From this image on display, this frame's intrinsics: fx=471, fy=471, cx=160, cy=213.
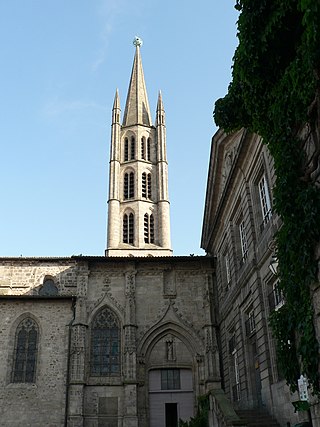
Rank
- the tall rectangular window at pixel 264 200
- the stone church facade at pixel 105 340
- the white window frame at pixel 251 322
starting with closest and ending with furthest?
the tall rectangular window at pixel 264 200 → the white window frame at pixel 251 322 → the stone church facade at pixel 105 340

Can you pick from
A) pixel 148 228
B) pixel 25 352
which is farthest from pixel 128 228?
pixel 25 352

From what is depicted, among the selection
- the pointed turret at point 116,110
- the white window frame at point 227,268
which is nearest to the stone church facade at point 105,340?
the white window frame at point 227,268

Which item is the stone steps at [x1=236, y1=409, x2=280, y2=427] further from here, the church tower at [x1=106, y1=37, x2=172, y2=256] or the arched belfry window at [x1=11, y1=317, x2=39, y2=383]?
the church tower at [x1=106, y1=37, x2=172, y2=256]

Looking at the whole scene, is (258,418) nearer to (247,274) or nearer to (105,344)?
(247,274)

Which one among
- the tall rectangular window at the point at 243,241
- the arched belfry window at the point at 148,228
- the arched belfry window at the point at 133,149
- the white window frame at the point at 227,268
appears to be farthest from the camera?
the arched belfry window at the point at 133,149

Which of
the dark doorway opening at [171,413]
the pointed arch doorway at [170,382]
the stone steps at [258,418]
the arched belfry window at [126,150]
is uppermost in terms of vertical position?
the arched belfry window at [126,150]

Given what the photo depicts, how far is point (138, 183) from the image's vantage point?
4484cm

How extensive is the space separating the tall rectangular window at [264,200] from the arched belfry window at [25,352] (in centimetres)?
1271

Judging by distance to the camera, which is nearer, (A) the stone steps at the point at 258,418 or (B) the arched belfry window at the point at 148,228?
(A) the stone steps at the point at 258,418

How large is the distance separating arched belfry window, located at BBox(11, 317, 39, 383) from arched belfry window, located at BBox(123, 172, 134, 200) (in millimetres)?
23733

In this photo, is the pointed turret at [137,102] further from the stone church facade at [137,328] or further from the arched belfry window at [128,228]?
the stone church facade at [137,328]

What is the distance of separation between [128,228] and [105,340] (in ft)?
69.1

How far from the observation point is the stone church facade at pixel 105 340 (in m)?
20.5

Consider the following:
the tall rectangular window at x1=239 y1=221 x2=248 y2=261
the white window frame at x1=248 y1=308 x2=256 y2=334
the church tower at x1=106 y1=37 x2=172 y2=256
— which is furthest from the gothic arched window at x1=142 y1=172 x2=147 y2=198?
the white window frame at x1=248 y1=308 x2=256 y2=334
